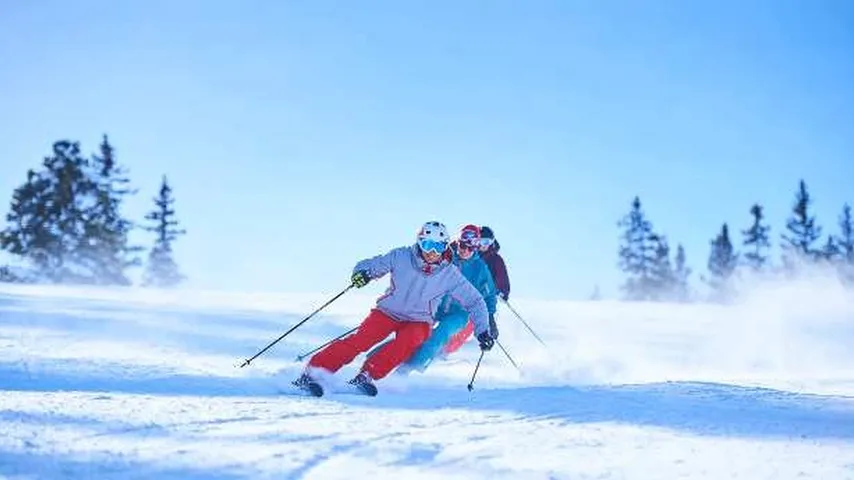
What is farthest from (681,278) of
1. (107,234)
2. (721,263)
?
(107,234)

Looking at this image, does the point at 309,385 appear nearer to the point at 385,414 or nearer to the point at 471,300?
the point at 385,414

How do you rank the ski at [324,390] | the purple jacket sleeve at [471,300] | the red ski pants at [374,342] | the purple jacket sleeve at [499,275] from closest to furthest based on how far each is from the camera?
the ski at [324,390] < the red ski pants at [374,342] < the purple jacket sleeve at [471,300] < the purple jacket sleeve at [499,275]

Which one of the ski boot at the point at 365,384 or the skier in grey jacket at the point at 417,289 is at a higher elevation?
the skier in grey jacket at the point at 417,289

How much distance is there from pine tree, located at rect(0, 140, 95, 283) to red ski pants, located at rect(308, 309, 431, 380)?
1379 inches

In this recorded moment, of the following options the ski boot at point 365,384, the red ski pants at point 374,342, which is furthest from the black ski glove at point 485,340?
the ski boot at point 365,384

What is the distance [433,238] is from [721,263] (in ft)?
176

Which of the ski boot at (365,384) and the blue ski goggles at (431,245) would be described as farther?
the blue ski goggles at (431,245)

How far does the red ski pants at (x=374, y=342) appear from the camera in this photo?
6582 millimetres

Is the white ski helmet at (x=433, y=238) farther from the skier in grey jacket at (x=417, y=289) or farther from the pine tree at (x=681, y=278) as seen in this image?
the pine tree at (x=681, y=278)

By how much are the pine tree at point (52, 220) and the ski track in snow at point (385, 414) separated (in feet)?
96.3

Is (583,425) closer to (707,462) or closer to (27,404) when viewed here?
(707,462)

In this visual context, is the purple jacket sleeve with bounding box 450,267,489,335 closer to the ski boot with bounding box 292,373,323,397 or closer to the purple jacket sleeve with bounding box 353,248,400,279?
the purple jacket sleeve with bounding box 353,248,400,279

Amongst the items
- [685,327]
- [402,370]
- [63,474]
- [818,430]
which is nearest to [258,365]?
[402,370]

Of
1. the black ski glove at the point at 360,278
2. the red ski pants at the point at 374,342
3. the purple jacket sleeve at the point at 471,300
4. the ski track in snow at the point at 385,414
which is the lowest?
the ski track in snow at the point at 385,414
